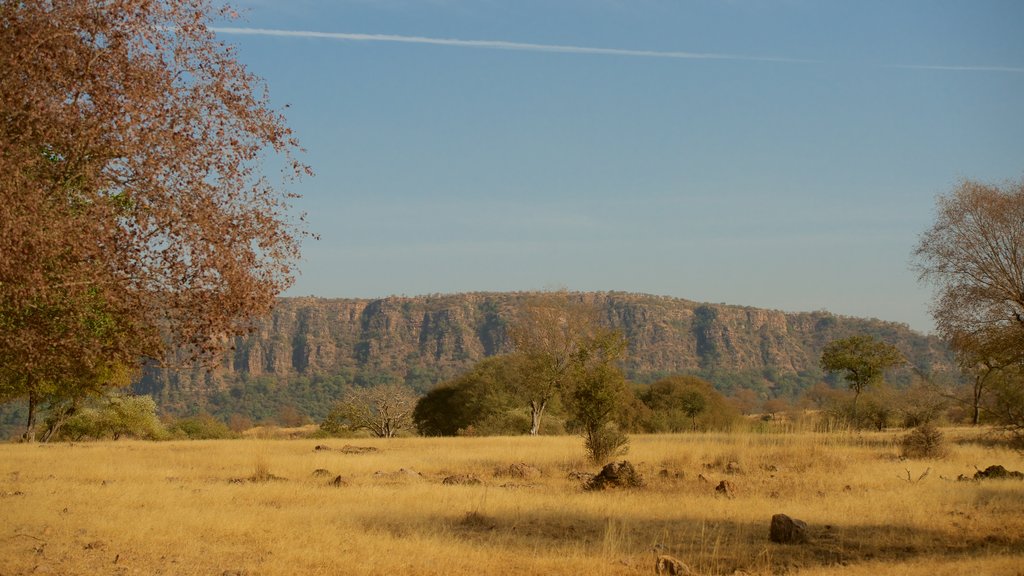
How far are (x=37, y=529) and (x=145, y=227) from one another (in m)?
5.34

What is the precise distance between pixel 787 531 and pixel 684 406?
4521cm

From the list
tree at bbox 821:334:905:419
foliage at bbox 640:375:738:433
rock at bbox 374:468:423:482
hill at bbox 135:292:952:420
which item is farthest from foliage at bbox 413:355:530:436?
hill at bbox 135:292:952:420

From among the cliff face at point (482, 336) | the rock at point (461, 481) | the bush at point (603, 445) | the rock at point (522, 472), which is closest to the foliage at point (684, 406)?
the bush at point (603, 445)

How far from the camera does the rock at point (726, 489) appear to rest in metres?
16.1

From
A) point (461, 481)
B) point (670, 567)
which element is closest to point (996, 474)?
point (461, 481)

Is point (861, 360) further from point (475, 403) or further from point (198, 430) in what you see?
point (198, 430)

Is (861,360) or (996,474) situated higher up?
(861,360)

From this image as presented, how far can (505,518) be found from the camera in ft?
44.1

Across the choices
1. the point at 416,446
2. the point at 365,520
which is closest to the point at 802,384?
the point at 416,446

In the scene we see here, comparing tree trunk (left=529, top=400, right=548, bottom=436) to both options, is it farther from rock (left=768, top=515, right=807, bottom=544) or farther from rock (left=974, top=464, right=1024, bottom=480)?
rock (left=768, top=515, right=807, bottom=544)

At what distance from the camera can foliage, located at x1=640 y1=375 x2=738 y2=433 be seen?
50.1 meters

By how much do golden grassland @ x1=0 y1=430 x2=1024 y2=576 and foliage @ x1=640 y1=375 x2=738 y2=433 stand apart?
27261mm

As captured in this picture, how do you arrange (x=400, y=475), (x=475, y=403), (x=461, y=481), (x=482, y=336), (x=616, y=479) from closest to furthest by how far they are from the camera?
1. (x=616, y=479)
2. (x=461, y=481)
3. (x=400, y=475)
4. (x=475, y=403)
5. (x=482, y=336)

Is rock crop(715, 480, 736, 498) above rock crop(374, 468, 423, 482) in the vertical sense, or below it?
above
